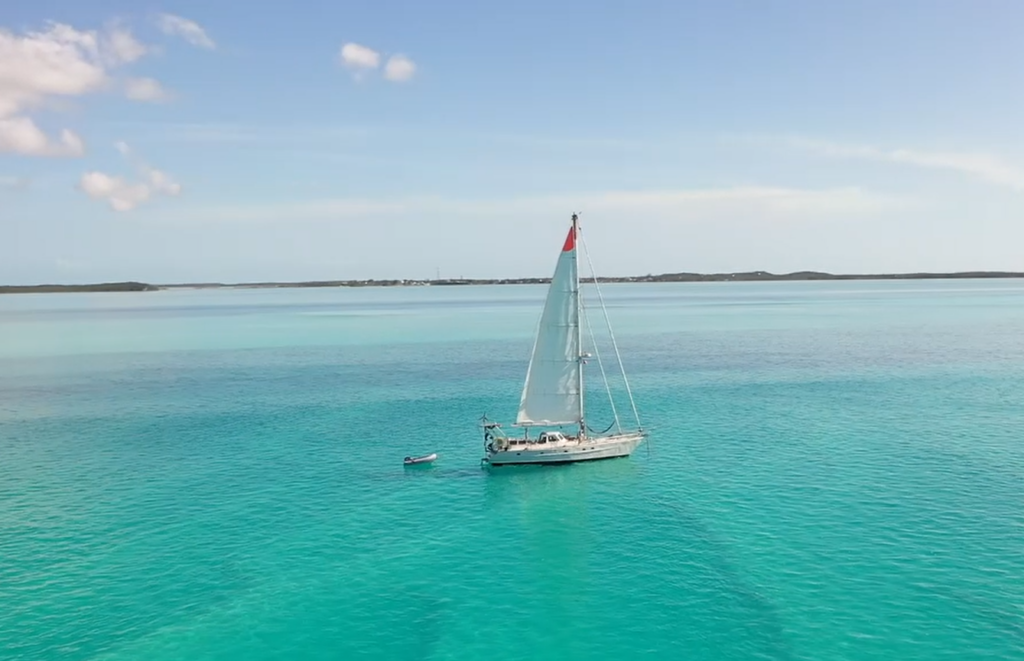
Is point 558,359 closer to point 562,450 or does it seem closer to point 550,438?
point 550,438

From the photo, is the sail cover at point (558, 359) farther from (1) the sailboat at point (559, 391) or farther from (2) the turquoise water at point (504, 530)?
(2) the turquoise water at point (504, 530)

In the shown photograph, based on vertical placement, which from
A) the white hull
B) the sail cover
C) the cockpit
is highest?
the sail cover

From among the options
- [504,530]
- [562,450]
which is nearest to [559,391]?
[562,450]

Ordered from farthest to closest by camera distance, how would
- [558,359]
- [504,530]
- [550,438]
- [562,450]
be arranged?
[550,438]
[558,359]
[562,450]
[504,530]

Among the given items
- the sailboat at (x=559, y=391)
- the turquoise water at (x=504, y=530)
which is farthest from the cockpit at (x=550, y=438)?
the turquoise water at (x=504, y=530)

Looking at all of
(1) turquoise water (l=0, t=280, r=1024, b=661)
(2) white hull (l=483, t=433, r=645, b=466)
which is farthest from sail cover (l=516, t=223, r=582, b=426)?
(1) turquoise water (l=0, t=280, r=1024, b=661)

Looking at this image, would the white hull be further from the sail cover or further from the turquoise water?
the sail cover

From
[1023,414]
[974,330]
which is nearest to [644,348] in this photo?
[1023,414]

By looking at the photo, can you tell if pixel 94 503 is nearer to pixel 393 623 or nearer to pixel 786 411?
pixel 393 623
